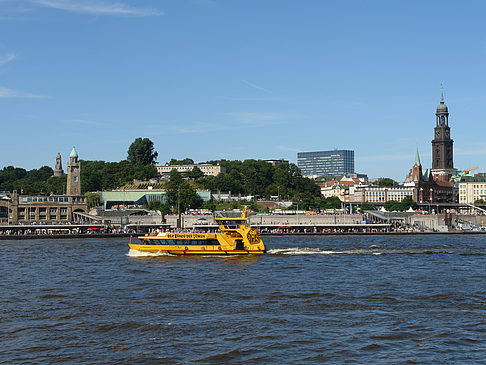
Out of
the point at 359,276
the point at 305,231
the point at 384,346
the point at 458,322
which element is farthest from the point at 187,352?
the point at 305,231

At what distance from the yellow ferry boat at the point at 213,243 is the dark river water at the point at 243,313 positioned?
6.35 meters

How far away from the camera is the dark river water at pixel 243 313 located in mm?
29531

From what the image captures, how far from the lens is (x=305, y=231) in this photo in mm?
141625

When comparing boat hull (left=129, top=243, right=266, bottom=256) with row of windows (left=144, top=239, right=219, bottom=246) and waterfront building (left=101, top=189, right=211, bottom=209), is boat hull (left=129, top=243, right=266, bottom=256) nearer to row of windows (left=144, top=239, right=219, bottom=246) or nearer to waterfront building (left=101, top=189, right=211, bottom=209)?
row of windows (left=144, top=239, right=219, bottom=246)

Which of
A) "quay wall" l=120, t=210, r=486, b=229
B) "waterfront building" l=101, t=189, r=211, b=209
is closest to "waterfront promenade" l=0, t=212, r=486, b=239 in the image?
"quay wall" l=120, t=210, r=486, b=229

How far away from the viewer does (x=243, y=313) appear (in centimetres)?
3784

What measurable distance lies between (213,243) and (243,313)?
110ft

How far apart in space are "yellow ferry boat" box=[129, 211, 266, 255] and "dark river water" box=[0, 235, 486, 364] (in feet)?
20.8

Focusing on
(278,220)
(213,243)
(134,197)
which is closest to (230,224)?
(213,243)

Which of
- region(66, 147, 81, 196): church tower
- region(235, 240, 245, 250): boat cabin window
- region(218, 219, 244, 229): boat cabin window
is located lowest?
region(235, 240, 245, 250): boat cabin window

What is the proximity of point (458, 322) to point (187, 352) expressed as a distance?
15.3 m

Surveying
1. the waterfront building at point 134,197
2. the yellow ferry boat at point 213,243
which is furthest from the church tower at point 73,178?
the yellow ferry boat at point 213,243

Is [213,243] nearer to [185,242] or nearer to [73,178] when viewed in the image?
[185,242]

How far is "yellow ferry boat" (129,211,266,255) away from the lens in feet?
233
